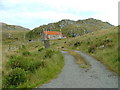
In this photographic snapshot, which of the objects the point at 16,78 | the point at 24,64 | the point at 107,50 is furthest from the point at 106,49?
the point at 16,78

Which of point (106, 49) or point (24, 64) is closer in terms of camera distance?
point (24, 64)

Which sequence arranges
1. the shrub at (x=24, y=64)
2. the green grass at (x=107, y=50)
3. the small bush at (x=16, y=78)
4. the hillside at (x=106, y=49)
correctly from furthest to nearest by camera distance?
the hillside at (x=106, y=49) → the green grass at (x=107, y=50) → the shrub at (x=24, y=64) → the small bush at (x=16, y=78)

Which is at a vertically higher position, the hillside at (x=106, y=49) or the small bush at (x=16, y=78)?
the hillside at (x=106, y=49)

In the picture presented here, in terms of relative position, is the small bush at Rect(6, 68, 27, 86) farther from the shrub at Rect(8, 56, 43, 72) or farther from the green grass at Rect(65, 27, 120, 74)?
the green grass at Rect(65, 27, 120, 74)

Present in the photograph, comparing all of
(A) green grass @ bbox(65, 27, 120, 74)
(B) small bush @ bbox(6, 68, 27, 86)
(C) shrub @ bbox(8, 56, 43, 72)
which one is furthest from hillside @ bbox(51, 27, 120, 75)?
(B) small bush @ bbox(6, 68, 27, 86)

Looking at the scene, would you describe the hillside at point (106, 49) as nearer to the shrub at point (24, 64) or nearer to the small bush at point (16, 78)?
the shrub at point (24, 64)

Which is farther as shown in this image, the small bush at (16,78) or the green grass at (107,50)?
the green grass at (107,50)

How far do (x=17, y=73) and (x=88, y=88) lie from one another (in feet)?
19.0

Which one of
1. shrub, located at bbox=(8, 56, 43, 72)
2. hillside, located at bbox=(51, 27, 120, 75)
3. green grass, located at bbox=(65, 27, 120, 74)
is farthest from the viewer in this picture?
hillside, located at bbox=(51, 27, 120, 75)

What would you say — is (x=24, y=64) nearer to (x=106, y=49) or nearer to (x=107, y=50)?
(x=107, y=50)

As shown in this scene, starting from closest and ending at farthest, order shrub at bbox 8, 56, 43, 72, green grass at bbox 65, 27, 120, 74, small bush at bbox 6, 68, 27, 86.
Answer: small bush at bbox 6, 68, 27, 86, shrub at bbox 8, 56, 43, 72, green grass at bbox 65, 27, 120, 74

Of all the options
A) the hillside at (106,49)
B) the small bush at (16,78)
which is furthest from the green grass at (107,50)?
the small bush at (16,78)

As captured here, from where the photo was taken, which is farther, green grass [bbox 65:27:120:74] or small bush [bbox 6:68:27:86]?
green grass [bbox 65:27:120:74]

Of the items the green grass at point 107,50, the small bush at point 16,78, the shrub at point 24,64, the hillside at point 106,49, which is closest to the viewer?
the small bush at point 16,78
